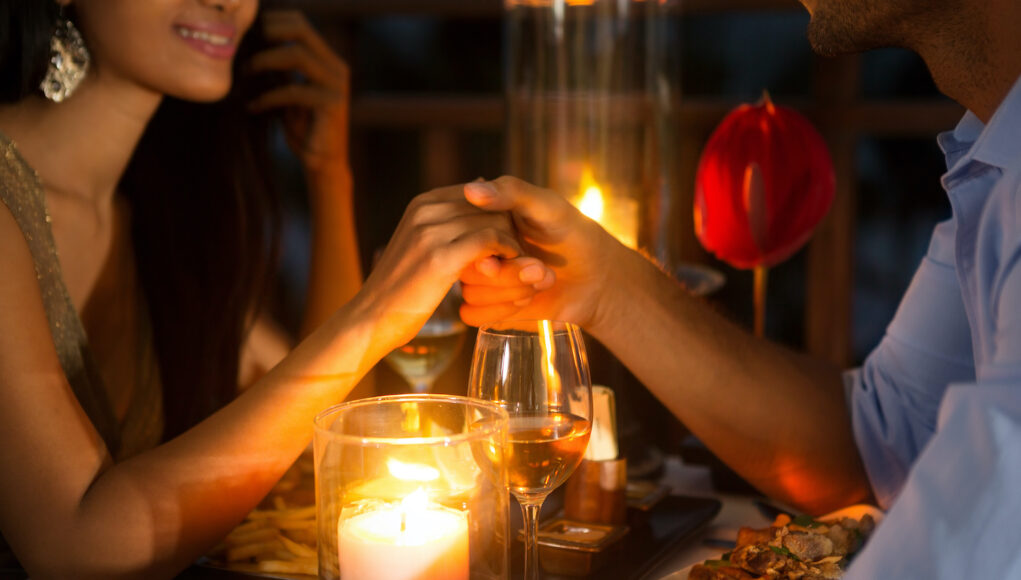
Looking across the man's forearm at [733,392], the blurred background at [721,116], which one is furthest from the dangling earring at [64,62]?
the blurred background at [721,116]

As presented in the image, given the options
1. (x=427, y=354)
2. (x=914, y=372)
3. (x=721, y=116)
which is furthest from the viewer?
(x=721, y=116)

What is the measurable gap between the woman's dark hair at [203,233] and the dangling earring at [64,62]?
0.26 metres

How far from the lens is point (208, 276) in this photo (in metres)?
1.72

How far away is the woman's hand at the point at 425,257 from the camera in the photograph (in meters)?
0.99

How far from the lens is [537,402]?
859mm

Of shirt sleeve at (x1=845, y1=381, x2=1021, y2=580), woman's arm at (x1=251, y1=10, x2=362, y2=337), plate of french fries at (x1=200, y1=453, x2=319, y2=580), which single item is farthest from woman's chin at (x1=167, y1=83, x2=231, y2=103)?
shirt sleeve at (x1=845, y1=381, x2=1021, y2=580)

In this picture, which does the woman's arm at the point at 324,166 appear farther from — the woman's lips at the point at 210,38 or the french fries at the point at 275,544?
the french fries at the point at 275,544

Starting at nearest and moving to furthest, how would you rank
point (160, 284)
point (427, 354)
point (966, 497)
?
point (966, 497), point (427, 354), point (160, 284)

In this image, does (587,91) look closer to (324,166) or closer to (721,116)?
(721,116)

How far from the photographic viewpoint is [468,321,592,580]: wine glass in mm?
846

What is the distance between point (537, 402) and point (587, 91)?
146 centimetres

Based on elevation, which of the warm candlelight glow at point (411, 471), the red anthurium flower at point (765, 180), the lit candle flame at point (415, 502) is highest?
the red anthurium flower at point (765, 180)

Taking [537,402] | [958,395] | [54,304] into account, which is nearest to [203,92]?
[54,304]

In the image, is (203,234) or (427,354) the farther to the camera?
(203,234)
